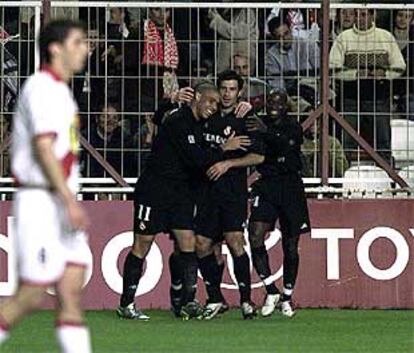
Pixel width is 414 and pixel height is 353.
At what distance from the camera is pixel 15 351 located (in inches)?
500

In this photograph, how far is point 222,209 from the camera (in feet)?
51.9

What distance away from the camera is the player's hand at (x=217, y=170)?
614 inches

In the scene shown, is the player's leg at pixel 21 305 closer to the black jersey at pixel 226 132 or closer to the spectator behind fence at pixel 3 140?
the black jersey at pixel 226 132

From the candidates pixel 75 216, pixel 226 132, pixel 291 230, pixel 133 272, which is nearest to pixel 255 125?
pixel 226 132

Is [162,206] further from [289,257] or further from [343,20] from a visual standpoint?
[343,20]

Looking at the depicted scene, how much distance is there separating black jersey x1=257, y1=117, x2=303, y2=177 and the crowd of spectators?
4.40 feet

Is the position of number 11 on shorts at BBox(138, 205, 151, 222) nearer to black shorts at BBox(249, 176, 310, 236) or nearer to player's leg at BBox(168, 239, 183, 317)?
player's leg at BBox(168, 239, 183, 317)

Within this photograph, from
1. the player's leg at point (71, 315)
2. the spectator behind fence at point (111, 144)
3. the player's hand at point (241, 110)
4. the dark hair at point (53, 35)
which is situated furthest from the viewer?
the spectator behind fence at point (111, 144)

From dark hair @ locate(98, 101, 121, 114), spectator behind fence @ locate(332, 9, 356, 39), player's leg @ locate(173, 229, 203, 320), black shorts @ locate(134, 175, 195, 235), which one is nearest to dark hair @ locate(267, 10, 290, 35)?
spectator behind fence @ locate(332, 9, 356, 39)

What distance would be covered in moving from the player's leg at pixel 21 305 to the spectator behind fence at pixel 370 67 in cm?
864

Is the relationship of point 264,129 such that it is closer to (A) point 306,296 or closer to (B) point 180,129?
(B) point 180,129

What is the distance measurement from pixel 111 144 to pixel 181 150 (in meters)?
2.25

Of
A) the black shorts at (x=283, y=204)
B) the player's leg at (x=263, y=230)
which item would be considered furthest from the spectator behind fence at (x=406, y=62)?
the player's leg at (x=263, y=230)

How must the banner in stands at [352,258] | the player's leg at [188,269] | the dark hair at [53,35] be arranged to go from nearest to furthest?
the dark hair at [53,35] < the player's leg at [188,269] < the banner in stands at [352,258]
